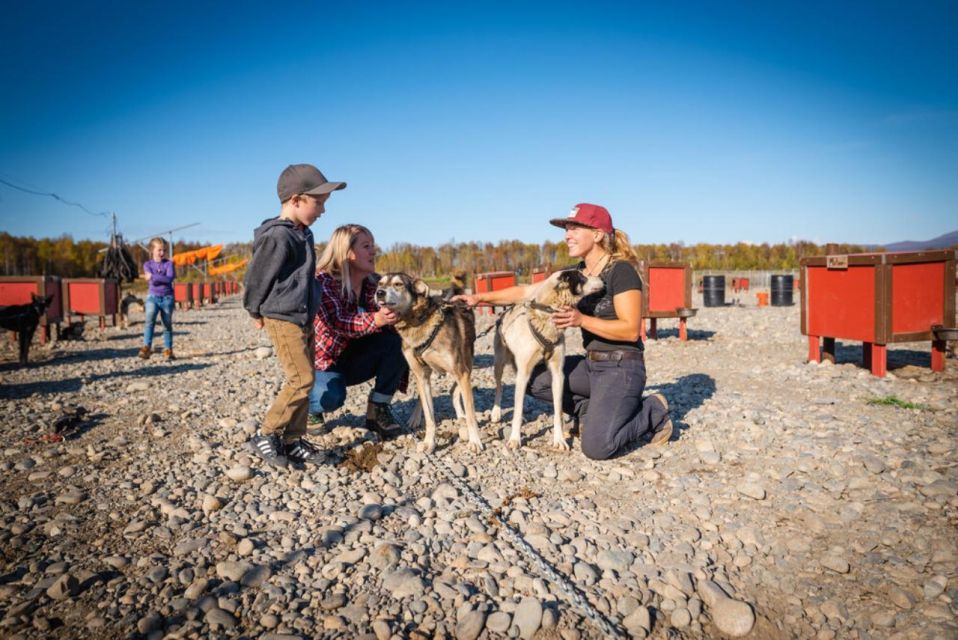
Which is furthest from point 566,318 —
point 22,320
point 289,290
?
point 22,320

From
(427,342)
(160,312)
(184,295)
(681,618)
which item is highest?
(184,295)

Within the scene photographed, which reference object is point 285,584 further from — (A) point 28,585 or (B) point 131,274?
(B) point 131,274

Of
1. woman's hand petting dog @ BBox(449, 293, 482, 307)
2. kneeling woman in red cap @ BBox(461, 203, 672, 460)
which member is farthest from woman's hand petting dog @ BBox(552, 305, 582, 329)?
woman's hand petting dog @ BBox(449, 293, 482, 307)

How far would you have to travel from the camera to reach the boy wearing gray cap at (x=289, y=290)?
3.65m

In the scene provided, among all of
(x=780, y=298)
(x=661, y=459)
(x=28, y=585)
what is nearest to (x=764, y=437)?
(x=661, y=459)

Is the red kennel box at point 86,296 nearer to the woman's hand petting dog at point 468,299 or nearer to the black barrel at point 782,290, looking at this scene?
the woman's hand petting dog at point 468,299

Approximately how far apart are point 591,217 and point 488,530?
2.67 meters

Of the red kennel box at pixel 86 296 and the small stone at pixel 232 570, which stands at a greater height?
the red kennel box at pixel 86 296

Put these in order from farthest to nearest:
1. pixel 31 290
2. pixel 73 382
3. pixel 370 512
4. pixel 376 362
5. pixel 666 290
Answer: pixel 31 290 < pixel 666 290 < pixel 73 382 < pixel 376 362 < pixel 370 512

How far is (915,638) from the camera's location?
6.93 ft

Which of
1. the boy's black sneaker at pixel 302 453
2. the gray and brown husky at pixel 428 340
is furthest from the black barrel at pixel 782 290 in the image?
the boy's black sneaker at pixel 302 453

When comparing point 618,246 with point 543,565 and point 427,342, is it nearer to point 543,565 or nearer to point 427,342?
point 427,342

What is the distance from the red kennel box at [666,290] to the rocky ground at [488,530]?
532 cm

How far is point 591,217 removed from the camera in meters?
4.41
